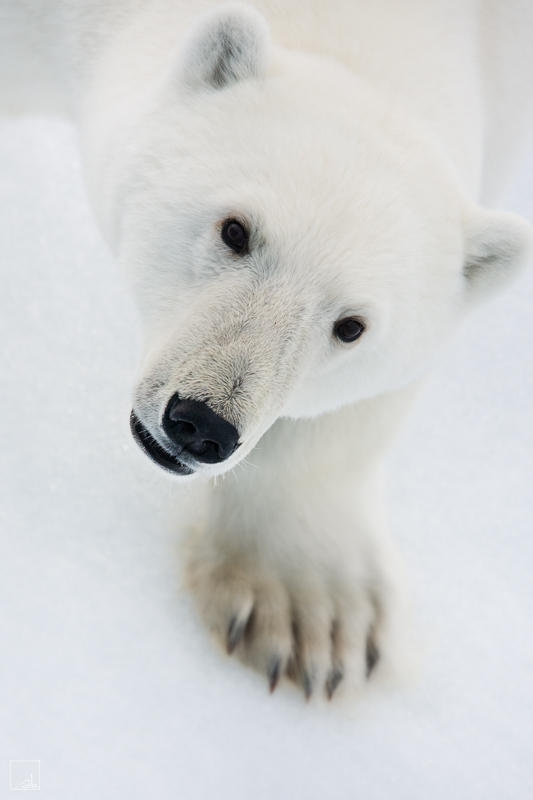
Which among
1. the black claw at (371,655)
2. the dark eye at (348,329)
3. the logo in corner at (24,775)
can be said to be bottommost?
the logo in corner at (24,775)

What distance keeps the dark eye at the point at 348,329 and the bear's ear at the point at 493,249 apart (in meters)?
0.34

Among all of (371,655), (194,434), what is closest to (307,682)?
(371,655)

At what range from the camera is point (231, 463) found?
1.38 meters

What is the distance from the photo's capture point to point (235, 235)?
1.38 m

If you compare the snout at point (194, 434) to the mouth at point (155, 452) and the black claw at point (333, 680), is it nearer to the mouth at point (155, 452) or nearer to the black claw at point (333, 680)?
the mouth at point (155, 452)

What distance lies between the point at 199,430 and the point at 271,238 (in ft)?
1.11

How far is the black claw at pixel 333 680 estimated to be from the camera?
74.8 inches

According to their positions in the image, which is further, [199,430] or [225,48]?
[225,48]

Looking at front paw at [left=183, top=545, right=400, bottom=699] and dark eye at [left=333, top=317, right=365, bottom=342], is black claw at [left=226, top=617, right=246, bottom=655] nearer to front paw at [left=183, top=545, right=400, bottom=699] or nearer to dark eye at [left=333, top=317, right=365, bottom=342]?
front paw at [left=183, top=545, right=400, bottom=699]

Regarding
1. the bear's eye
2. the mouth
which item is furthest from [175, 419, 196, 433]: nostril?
the bear's eye

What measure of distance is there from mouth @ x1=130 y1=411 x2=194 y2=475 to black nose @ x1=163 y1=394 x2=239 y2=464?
0.33ft

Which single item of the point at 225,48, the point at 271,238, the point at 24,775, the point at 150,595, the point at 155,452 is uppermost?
the point at 225,48

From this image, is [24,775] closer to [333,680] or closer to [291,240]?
[333,680]

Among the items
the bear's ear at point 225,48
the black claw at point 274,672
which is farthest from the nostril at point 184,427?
the black claw at point 274,672
